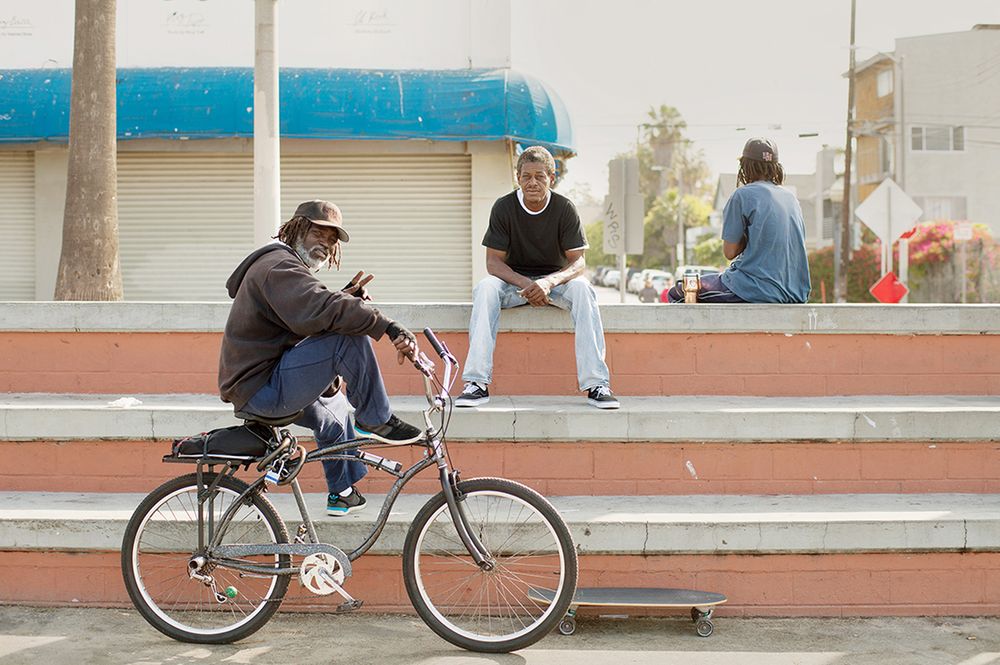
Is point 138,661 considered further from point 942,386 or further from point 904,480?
point 942,386

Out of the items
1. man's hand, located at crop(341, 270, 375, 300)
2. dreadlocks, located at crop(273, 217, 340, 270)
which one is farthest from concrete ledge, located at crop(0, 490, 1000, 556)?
dreadlocks, located at crop(273, 217, 340, 270)

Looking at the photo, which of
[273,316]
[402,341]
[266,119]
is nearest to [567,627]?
[402,341]

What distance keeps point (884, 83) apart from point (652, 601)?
52.3 m

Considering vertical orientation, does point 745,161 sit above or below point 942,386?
above

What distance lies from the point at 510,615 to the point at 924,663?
5.79 feet

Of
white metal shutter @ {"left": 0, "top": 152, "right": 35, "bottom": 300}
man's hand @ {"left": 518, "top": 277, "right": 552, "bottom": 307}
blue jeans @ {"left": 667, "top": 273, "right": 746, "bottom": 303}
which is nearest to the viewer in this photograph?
man's hand @ {"left": 518, "top": 277, "right": 552, "bottom": 307}

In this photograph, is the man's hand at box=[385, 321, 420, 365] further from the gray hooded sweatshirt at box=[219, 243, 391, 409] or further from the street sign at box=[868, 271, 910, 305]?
the street sign at box=[868, 271, 910, 305]

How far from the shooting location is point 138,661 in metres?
4.62

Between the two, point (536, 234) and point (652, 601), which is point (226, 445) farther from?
point (536, 234)

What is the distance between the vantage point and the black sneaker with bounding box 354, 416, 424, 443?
15.9ft

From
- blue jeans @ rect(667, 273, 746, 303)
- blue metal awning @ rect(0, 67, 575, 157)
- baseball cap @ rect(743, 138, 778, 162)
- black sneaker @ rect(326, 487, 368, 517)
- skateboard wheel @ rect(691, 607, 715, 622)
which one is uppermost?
blue metal awning @ rect(0, 67, 575, 157)

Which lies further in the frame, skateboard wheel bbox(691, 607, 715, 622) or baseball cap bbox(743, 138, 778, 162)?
baseball cap bbox(743, 138, 778, 162)

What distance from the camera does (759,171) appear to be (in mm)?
7078

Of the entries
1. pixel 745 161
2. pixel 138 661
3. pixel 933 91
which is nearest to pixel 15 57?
pixel 745 161
